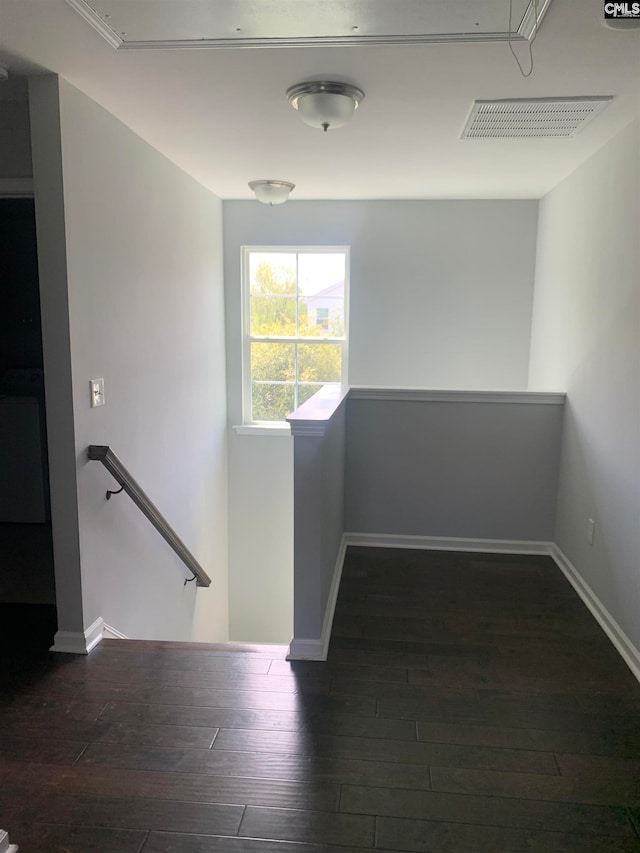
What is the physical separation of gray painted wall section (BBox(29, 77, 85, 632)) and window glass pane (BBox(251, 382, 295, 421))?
9.27 ft

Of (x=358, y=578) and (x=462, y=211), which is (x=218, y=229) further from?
(x=358, y=578)

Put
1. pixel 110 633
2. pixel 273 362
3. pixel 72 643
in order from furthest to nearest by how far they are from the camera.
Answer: pixel 273 362 < pixel 110 633 < pixel 72 643

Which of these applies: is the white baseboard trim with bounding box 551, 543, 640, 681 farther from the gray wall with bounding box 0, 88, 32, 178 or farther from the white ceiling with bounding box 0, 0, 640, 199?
the gray wall with bounding box 0, 88, 32, 178

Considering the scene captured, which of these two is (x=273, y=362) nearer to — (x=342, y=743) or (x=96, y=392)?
(x=96, y=392)

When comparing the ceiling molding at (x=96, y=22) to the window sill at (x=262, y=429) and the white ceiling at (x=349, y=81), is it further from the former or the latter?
the window sill at (x=262, y=429)

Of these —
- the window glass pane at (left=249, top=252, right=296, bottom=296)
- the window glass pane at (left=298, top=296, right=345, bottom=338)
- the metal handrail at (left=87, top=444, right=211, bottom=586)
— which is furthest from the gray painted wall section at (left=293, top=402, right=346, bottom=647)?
the window glass pane at (left=249, top=252, right=296, bottom=296)

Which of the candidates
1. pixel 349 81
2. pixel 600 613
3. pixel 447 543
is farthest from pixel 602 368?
pixel 349 81

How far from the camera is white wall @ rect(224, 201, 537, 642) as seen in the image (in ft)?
15.4

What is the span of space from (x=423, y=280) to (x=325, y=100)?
2630 mm

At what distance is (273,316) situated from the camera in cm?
511

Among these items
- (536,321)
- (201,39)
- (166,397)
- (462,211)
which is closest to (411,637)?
(166,397)

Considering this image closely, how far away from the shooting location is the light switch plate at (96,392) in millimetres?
2562

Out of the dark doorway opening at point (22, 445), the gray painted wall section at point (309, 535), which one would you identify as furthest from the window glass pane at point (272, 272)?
the gray painted wall section at point (309, 535)

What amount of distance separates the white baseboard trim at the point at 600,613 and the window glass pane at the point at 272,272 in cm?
297
